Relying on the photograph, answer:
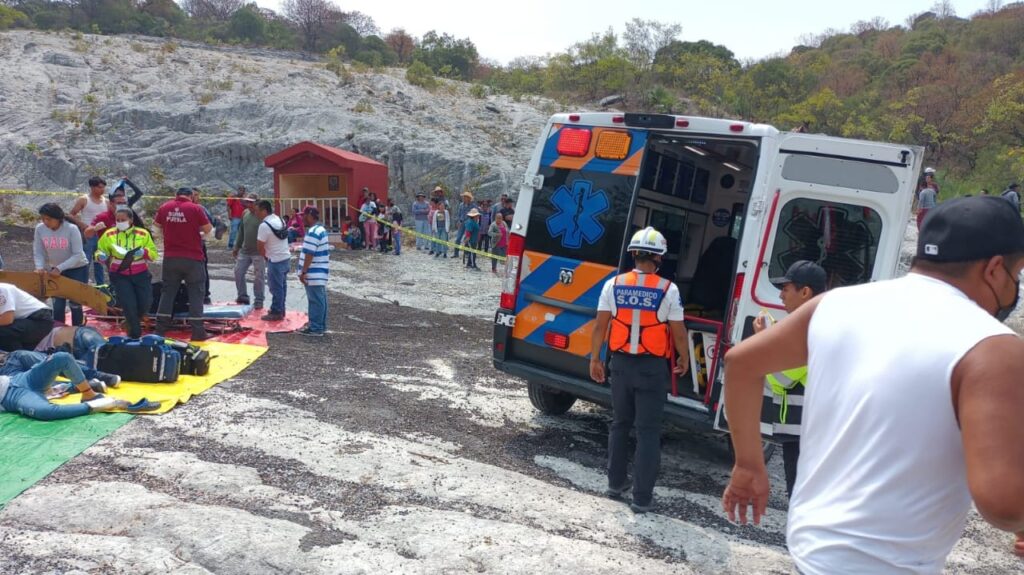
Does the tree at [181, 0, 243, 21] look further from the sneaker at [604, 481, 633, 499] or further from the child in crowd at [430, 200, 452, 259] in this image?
the sneaker at [604, 481, 633, 499]

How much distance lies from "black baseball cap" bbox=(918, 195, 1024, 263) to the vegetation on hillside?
27.5 m

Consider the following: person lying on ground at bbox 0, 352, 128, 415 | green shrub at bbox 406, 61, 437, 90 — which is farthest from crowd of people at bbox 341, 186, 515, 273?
green shrub at bbox 406, 61, 437, 90

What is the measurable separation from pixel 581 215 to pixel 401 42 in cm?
A: 5552

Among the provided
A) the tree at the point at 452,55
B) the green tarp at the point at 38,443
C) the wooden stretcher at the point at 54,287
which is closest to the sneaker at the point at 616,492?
the green tarp at the point at 38,443

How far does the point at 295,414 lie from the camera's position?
6.11m

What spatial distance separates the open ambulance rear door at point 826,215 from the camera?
16.1 feet

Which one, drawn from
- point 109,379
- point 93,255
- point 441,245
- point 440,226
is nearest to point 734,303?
point 109,379

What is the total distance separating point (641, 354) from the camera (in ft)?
15.9

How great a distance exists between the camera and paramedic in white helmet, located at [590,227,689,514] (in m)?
4.84

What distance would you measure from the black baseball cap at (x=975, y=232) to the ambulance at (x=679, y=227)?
10.9ft

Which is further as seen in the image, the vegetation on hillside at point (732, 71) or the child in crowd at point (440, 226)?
the vegetation on hillside at point (732, 71)

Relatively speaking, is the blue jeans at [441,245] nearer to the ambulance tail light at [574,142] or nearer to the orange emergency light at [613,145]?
the ambulance tail light at [574,142]

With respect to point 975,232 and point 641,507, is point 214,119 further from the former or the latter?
point 975,232

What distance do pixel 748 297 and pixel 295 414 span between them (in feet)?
11.6
